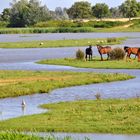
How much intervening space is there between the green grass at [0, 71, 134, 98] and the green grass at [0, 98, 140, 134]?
622 centimetres

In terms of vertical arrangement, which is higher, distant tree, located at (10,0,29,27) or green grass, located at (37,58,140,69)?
green grass, located at (37,58,140,69)

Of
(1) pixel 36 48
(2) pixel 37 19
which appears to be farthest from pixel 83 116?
(2) pixel 37 19

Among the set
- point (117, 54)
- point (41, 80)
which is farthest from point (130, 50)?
point (41, 80)

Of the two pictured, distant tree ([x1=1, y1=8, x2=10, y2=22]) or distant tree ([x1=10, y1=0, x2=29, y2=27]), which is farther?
distant tree ([x1=1, y1=8, x2=10, y2=22])

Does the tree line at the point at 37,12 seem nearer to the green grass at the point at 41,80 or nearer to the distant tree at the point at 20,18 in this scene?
the distant tree at the point at 20,18

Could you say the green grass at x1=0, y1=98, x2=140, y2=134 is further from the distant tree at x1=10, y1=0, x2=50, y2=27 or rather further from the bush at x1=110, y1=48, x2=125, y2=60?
the distant tree at x1=10, y1=0, x2=50, y2=27

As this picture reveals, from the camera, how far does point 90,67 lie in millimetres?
42375

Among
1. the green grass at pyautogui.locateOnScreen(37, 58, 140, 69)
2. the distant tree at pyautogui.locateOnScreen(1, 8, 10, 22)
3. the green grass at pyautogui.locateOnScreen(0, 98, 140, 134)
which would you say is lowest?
the distant tree at pyautogui.locateOnScreen(1, 8, 10, 22)

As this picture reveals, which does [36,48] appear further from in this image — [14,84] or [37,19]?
[37,19]

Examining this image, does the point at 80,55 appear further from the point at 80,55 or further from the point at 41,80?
the point at 41,80

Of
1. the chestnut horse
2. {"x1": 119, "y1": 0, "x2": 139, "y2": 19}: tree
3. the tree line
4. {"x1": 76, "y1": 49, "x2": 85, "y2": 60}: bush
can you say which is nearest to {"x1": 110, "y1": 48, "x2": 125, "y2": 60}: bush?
the chestnut horse

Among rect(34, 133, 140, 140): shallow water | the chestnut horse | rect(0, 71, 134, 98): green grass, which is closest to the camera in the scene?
rect(34, 133, 140, 140): shallow water

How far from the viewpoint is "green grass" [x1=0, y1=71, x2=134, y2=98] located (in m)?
29.8

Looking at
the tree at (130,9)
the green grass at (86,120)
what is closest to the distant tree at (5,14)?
the tree at (130,9)
